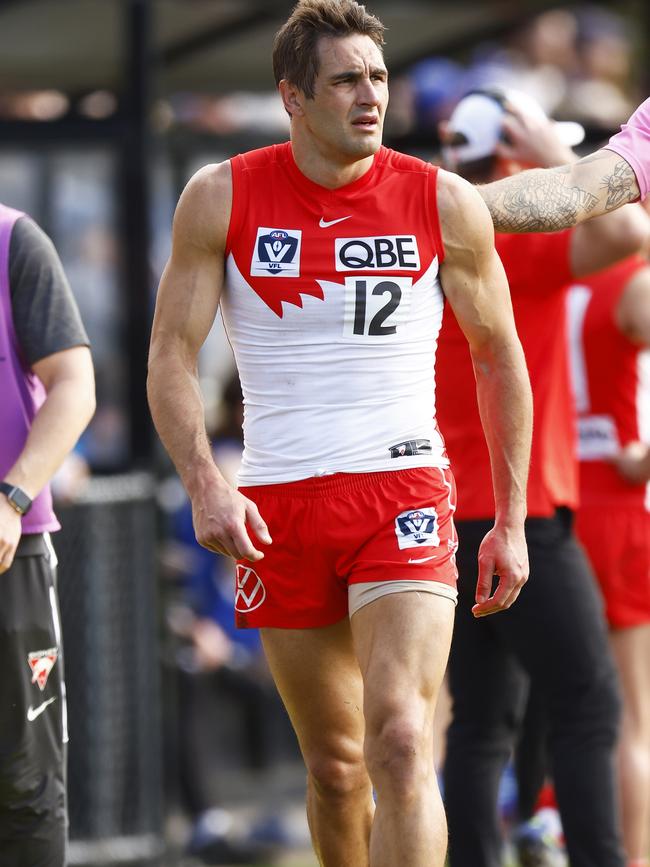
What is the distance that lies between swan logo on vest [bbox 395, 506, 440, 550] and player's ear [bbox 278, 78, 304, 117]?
43.0 inches

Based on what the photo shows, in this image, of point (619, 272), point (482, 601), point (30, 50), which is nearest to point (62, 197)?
point (30, 50)

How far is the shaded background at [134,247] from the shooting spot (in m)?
7.63

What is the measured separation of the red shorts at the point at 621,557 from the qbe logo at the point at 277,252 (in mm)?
2218

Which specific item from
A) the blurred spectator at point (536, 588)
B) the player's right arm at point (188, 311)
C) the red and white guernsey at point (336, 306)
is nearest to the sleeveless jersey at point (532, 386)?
the blurred spectator at point (536, 588)

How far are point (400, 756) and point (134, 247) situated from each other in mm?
4494

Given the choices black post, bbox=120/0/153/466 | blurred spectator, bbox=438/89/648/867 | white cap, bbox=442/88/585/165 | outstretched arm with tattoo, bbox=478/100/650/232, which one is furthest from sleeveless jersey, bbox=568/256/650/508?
black post, bbox=120/0/153/466

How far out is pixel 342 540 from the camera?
4371 mm

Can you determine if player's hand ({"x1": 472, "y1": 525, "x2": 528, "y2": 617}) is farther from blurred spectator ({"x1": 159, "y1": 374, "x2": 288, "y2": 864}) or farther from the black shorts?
blurred spectator ({"x1": 159, "y1": 374, "x2": 288, "y2": 864})

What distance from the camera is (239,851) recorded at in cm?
821

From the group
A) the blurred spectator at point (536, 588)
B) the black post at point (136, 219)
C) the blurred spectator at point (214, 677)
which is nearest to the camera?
the blurred spectator at point (536, 588)

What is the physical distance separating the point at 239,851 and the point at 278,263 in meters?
4.57

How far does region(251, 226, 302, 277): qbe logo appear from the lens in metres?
4.36

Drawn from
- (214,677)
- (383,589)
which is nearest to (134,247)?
(214,677)

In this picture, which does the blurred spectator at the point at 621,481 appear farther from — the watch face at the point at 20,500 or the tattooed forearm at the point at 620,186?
the watch face at the point at 20,500
